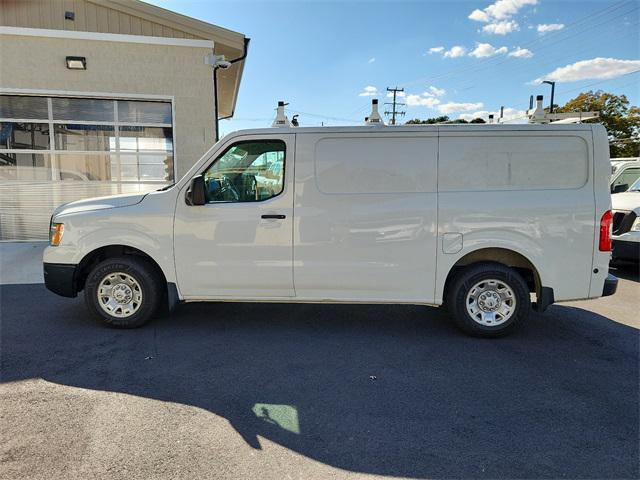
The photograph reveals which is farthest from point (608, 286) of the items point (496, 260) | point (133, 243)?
point (133, 243)

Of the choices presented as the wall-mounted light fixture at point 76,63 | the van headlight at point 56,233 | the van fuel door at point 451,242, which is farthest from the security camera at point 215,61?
the van fuel door at point 451,242

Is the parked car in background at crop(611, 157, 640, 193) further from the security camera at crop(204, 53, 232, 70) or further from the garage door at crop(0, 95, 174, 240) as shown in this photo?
the garage door at crop(0, 95, 174, 240)

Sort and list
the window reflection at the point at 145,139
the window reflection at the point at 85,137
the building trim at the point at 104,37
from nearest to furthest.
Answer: the building trim at the point at 104,37, the window reflection at the point at 85,137, the window reflection at the point at 145,139

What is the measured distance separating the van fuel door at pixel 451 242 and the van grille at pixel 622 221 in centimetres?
503

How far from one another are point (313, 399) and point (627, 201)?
762 centimetres

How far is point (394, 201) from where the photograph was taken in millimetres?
4586

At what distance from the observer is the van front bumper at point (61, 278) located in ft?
15.8

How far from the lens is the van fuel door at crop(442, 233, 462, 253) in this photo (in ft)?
15.0

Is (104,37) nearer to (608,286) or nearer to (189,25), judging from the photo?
(189,25)

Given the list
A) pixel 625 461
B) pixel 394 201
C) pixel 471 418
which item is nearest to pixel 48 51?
pixel 394 201

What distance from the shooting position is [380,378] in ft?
12.3

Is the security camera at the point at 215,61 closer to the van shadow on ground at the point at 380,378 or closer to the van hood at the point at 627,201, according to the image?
the van shadow on ground at the point at 380,378

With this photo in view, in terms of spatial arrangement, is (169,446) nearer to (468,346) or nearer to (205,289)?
(205,289)

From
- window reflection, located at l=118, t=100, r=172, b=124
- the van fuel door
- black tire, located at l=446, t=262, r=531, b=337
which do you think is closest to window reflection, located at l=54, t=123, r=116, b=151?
window reflection, located at l=118, t=100, r=172, b=124
